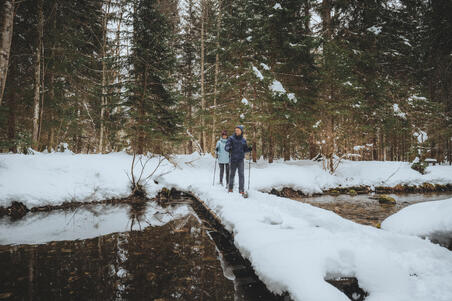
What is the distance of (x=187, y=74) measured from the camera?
20.1 m

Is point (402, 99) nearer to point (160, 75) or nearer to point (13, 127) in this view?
point (160, 75)

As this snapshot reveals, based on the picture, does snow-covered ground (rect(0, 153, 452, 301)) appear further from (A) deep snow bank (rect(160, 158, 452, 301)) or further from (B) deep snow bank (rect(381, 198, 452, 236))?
(B) deep snow bank (rect(381, 198, 452, 236))

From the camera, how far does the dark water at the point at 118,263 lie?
105 inches

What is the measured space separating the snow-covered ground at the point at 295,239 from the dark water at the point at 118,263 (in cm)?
60

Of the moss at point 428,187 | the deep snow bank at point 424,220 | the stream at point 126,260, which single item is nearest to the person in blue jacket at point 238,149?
the stream at point 126,260

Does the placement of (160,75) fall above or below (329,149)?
above

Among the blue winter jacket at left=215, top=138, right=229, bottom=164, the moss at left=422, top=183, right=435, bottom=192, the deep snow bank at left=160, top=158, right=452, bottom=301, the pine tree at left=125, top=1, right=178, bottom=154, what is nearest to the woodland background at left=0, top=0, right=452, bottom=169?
the pine tree at left=125, top=1, right=178, bottom=154

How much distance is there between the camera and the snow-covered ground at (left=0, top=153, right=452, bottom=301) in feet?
6.81

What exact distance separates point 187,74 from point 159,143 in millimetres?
10163

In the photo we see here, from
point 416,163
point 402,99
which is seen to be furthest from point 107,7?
point 416,163

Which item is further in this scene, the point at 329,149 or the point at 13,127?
the point at 329,149

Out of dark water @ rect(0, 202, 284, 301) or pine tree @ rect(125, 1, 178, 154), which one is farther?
pine tree @ rect(125, 1, 178, 154)

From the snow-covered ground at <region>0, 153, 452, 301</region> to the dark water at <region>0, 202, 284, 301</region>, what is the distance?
0.60m

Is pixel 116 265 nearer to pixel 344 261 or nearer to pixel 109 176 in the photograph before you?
pixel 344 261
